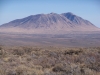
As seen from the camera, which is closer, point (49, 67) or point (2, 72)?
point (2, 72)

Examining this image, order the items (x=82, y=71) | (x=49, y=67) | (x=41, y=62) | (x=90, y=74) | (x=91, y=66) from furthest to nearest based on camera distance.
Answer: (x=41, y=62) < (x=49, y=67) < (x=91, y=66) < (x=82, y=71) < (x=90, y=74)

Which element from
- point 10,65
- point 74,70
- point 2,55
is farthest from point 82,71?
point 2,55

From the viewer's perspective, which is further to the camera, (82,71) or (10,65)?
(10,65)

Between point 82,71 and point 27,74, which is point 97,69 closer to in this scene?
point 82,71

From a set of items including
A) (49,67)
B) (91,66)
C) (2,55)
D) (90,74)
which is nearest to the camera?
(90,74)

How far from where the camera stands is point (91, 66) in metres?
14.8

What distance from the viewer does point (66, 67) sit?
14133 mm

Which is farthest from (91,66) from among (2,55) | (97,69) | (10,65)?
(2,55)

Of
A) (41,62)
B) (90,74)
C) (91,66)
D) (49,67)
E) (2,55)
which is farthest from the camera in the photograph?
(2,55)

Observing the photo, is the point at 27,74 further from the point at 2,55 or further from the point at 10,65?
the point at 2,55

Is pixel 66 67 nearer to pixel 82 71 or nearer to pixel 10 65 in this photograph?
pixel 82 71

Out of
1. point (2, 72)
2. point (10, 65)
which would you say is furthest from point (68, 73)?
point (10, 65)

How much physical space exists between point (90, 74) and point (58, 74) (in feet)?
5.89

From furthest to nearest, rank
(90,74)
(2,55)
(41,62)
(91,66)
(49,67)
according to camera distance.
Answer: (2,55) → (41,62) → (49,67) → (91,66) → (90,74)
